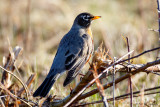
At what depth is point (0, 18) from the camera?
9.39 metres

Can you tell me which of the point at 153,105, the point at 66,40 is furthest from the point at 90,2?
the point at 153,105

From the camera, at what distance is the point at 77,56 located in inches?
166

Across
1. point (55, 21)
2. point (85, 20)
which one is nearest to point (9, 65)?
point (85, 20)

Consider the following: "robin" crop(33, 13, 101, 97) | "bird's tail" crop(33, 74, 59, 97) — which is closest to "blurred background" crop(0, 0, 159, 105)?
"robin" crop(33, 13, 101, 97)

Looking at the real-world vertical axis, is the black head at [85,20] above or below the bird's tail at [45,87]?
above

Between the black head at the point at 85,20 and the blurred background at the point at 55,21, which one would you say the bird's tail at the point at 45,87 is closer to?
the black head at the point at 85,20

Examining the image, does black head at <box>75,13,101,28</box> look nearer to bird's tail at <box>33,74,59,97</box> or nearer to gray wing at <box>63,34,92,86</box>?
gray wing at <box>63,34,92,86</box>

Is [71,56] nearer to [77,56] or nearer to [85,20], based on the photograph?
[77,56]

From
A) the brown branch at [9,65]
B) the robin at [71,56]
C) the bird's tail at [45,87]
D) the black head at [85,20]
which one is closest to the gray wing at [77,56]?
the robin at [71,56]

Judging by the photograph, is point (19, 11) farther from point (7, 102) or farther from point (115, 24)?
point (7, 102)

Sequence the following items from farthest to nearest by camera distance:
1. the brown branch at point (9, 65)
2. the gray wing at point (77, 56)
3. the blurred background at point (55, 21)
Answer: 1. the blurred background at point (55, 21)
2. the brown branch at point (9, 65)
3. the gray wing at point (77, 56)

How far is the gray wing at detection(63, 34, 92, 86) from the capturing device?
13.4 feet

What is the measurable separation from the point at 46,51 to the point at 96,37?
1.52 m

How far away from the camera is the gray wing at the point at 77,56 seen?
13.4 ft
